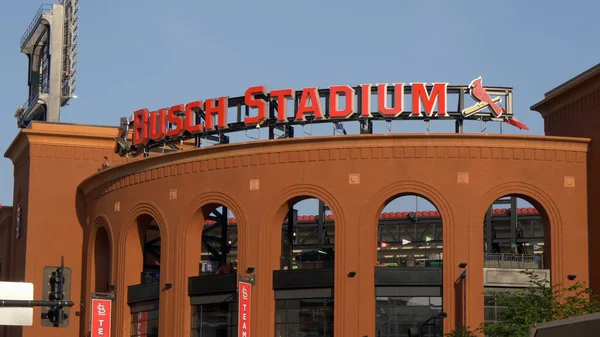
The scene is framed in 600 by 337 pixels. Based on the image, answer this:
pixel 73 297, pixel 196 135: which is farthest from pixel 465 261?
pixel 73 297

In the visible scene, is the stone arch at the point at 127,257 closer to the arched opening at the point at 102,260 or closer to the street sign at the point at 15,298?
the arched opening at the point at 102,260

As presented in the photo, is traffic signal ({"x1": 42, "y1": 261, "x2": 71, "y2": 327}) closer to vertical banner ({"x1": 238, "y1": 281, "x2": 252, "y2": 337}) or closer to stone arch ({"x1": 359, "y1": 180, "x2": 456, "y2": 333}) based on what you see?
vertical banner ({"x1": 238, "y1": 281, "x2": 252, "y2": 337})

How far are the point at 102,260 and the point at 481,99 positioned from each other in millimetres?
25127

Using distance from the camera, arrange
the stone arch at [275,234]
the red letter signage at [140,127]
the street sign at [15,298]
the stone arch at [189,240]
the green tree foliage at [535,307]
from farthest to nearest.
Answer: the red letter signage at [140,127] → the stone arch at [189,240] → the stone arch at [275,234] → the green tree foliage at [535,307] → the street sign at [15,298]

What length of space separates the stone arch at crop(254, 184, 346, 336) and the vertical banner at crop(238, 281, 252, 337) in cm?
71

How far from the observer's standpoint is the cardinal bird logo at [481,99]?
218ft

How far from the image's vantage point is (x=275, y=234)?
6556cm

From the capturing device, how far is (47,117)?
281ft

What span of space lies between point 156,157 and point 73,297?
1230cm

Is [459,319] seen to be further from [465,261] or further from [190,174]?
[190,174]

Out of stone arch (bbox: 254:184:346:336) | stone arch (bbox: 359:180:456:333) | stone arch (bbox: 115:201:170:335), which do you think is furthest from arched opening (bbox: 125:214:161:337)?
stone arch (bbox: 359:180:456:333)

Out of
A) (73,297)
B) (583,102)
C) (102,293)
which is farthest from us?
(73,297)

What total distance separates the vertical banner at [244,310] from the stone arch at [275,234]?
715mm


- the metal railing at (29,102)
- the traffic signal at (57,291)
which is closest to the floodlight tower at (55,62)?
the metal railing at (29,102)
